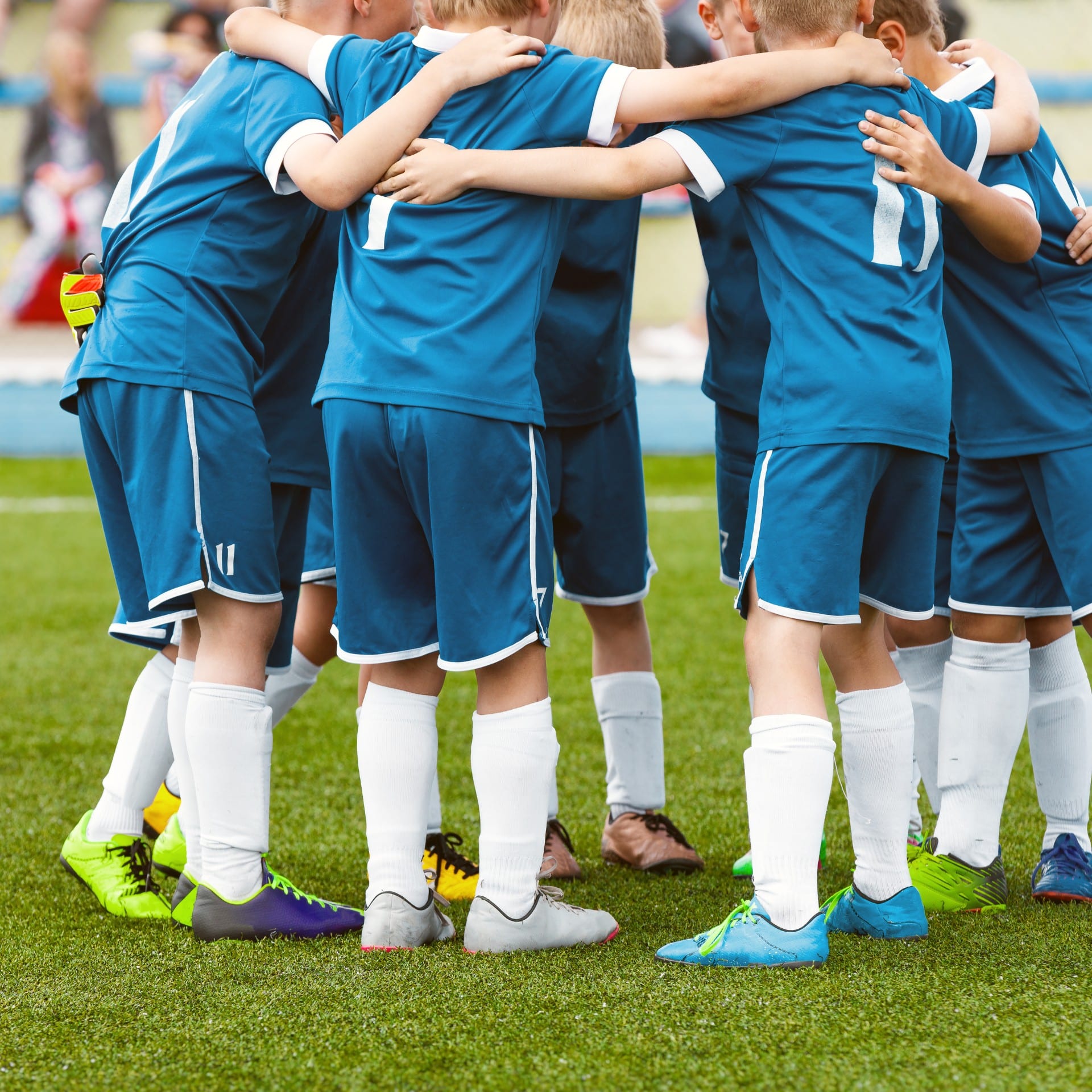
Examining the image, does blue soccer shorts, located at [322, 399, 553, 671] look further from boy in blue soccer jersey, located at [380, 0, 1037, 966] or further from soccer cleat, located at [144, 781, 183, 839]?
soccer cleat, located at [144, 781, 183, 839]

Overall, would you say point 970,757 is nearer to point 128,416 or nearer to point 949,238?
point 949,238

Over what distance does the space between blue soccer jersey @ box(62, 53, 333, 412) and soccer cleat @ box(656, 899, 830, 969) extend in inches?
44.2

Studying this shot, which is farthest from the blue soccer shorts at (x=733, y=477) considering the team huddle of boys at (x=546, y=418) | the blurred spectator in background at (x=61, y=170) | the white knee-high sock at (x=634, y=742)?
the blurred spectator in background at (x=61, y=170)

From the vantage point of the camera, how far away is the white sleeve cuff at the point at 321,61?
2.14 meters

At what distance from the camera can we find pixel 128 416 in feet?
7.27

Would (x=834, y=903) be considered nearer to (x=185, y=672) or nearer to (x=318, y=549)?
(x=185, y=672)

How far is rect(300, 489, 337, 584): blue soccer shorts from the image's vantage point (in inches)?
111

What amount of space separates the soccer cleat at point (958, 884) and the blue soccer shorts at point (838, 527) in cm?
58

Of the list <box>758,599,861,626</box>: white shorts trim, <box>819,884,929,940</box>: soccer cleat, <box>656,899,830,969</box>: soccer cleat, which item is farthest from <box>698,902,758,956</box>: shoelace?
<box>758,599,861,626</box>: white shorts trim

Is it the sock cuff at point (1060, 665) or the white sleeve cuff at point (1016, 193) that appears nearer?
the white sleeve cuff at point (1016, 193)

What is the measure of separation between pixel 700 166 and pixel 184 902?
146 centimetres

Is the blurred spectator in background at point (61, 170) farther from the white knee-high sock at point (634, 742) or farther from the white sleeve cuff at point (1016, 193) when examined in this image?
the white sleeve cuff at point (1016, 193)

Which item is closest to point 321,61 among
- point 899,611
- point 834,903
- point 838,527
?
point 838,527

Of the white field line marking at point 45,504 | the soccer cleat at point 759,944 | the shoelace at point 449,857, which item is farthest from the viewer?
the white field line marking at point 45,504
